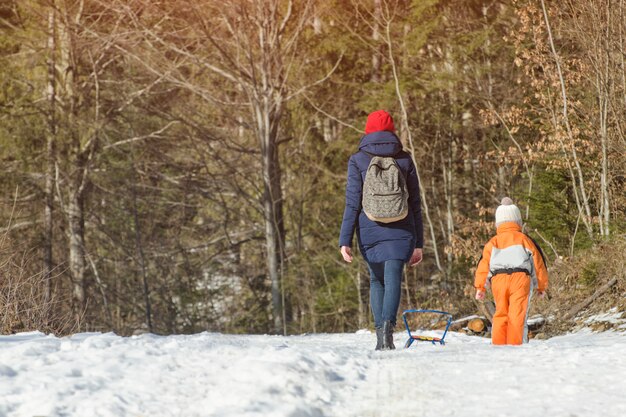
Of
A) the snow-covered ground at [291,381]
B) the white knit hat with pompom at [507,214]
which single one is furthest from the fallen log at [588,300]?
the snow-covered ground at [291,381]

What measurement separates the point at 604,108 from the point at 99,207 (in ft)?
54.3

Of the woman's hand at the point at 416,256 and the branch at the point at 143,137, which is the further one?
the branch at the point at 143,137

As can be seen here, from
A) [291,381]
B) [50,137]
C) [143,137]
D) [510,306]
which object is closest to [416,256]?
[510,306]

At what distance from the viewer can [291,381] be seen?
4.92m

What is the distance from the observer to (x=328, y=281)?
873 inches

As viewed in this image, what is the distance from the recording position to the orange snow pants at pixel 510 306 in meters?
7.55

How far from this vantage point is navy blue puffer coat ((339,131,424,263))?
7.05 meters

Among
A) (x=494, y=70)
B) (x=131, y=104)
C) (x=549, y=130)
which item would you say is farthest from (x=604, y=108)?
(x=131, y=104)

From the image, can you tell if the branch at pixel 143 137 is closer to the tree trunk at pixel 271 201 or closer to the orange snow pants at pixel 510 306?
the tree trunk at pixel 271 201

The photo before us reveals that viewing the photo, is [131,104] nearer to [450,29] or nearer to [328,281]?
[328,281]

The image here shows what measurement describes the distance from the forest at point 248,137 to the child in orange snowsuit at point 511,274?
27.1 feet

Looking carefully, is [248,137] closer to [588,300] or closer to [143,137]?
[143,137]

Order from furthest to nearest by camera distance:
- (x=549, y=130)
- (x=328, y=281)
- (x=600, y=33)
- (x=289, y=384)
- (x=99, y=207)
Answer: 1. (x=99, y=207)
2. (x=328, y=281)
3. (x=549, y=130)
4. (x=600, y=33)
5. (x=289, y=384)

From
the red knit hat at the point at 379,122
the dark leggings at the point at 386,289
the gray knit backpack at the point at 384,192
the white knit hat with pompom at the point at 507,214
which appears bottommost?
the dark leggings at the point at 386,289
